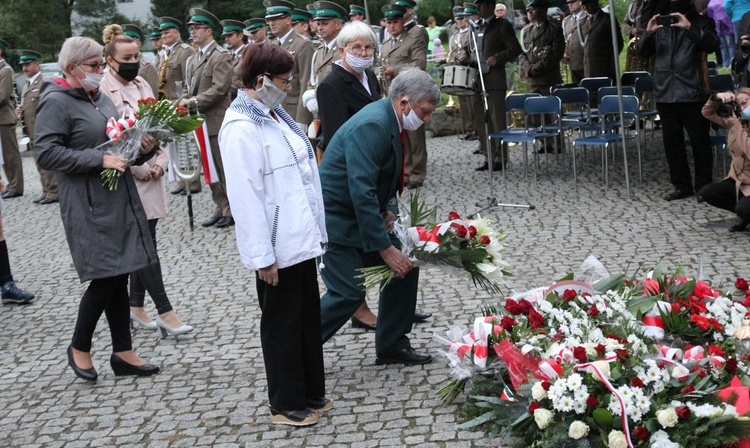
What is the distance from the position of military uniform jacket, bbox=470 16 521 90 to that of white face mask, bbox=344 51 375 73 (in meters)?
6.25

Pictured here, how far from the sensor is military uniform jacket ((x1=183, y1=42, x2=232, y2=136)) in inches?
416

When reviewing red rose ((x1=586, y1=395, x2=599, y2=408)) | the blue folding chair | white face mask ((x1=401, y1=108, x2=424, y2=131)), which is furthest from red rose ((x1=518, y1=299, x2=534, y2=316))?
the blue folding chair

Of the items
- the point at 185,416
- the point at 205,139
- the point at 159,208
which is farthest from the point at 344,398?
the point at 205,139

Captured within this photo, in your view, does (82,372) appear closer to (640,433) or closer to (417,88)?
(417,88)

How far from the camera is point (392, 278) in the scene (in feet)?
18.8

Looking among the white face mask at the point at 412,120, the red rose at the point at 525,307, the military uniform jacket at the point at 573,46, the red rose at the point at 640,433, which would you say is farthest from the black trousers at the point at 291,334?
the military uniform jacket at the point at 573,46

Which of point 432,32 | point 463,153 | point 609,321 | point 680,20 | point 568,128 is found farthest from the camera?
point 432,32

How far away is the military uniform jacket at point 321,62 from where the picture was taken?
33.0 ft

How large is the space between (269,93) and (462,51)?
926cm

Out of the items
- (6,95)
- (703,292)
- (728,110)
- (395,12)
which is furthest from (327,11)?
(6,95)

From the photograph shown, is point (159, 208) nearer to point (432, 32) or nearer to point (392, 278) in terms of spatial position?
point (392, 278)

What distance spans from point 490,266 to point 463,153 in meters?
9.86

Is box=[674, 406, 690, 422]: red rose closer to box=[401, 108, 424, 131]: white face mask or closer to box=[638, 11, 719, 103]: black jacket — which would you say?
box=[401, 108, 424, 131]: white face mask

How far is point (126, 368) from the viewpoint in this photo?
19.9ft
